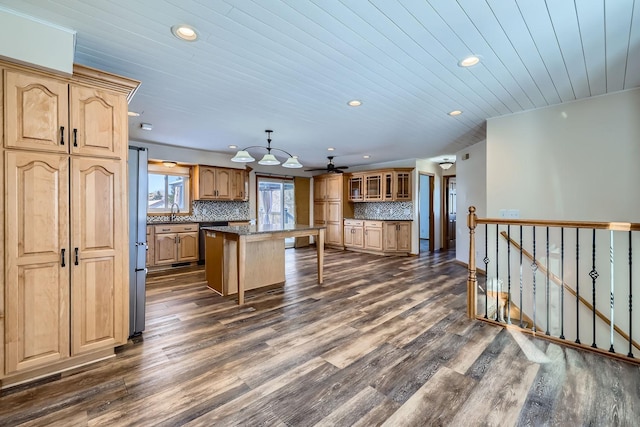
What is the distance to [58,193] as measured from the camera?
2.01 m

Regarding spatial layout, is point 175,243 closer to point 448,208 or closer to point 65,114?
point 65,114

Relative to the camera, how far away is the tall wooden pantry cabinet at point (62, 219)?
186 centimetres

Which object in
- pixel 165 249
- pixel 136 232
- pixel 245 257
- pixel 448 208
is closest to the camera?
pixel 136 232

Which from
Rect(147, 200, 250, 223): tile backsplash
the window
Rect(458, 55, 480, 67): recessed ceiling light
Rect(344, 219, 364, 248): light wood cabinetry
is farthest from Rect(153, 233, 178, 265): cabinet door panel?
Rect(458, 55, 480, 67): recessed ceiling light

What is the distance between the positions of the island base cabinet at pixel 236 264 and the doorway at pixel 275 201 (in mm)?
3359

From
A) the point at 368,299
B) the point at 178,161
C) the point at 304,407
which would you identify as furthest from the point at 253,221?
the point at 304,407

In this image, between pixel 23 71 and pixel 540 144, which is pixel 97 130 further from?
pixel 540 144

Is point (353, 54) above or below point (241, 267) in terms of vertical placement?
above

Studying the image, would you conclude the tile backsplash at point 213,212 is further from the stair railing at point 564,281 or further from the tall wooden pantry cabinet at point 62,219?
the stair railing at point 564,281

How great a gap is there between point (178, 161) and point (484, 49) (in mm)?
5695

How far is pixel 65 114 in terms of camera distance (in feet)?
6.63

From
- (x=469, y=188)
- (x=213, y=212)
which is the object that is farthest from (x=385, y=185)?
(x=213, y=212)

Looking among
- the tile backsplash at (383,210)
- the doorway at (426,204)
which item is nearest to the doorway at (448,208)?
the doorway at (426,204)

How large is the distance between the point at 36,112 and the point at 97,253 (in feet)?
3.46
